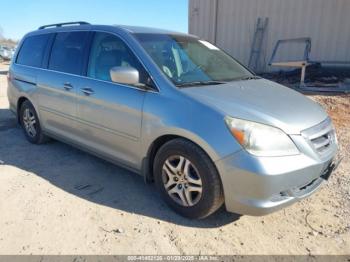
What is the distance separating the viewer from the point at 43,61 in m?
4.94

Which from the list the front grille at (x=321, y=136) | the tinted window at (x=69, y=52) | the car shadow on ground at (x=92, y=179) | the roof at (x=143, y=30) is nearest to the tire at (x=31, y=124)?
the car shadow on ground at (x=92, y=179)

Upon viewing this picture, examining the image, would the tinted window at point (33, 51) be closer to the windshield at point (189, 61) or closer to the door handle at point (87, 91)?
the door handle at point (87, 91)

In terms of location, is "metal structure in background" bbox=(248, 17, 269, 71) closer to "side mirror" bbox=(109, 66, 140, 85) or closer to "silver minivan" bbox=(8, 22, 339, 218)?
"silver minivan" bbox=(8, 22, 339, 218)

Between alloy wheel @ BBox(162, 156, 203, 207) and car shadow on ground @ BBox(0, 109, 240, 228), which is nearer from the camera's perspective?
alloy wheel @ BBox(162, 156, 203, 207)

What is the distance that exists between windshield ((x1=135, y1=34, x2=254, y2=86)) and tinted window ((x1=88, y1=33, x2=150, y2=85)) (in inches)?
7.5

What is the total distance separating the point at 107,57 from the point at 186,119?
1.47 metres

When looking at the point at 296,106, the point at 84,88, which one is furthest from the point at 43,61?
the point at 296,106

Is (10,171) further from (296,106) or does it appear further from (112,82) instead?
(296,106)

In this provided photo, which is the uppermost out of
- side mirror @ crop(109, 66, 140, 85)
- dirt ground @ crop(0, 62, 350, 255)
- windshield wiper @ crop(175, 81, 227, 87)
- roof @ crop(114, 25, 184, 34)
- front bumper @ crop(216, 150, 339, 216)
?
roof @ crop(114, 25, 184, 34)

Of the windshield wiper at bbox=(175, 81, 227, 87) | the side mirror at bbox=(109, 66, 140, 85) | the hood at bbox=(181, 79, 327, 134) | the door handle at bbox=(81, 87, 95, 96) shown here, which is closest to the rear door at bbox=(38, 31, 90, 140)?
the door handle at bbox=(81, 87, 95, 96)

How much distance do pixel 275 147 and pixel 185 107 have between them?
2.78 ft

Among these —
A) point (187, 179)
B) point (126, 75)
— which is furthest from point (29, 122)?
point (187, 179)

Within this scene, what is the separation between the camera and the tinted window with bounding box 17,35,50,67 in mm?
5047

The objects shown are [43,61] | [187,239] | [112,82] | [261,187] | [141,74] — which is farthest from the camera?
[43,61]
